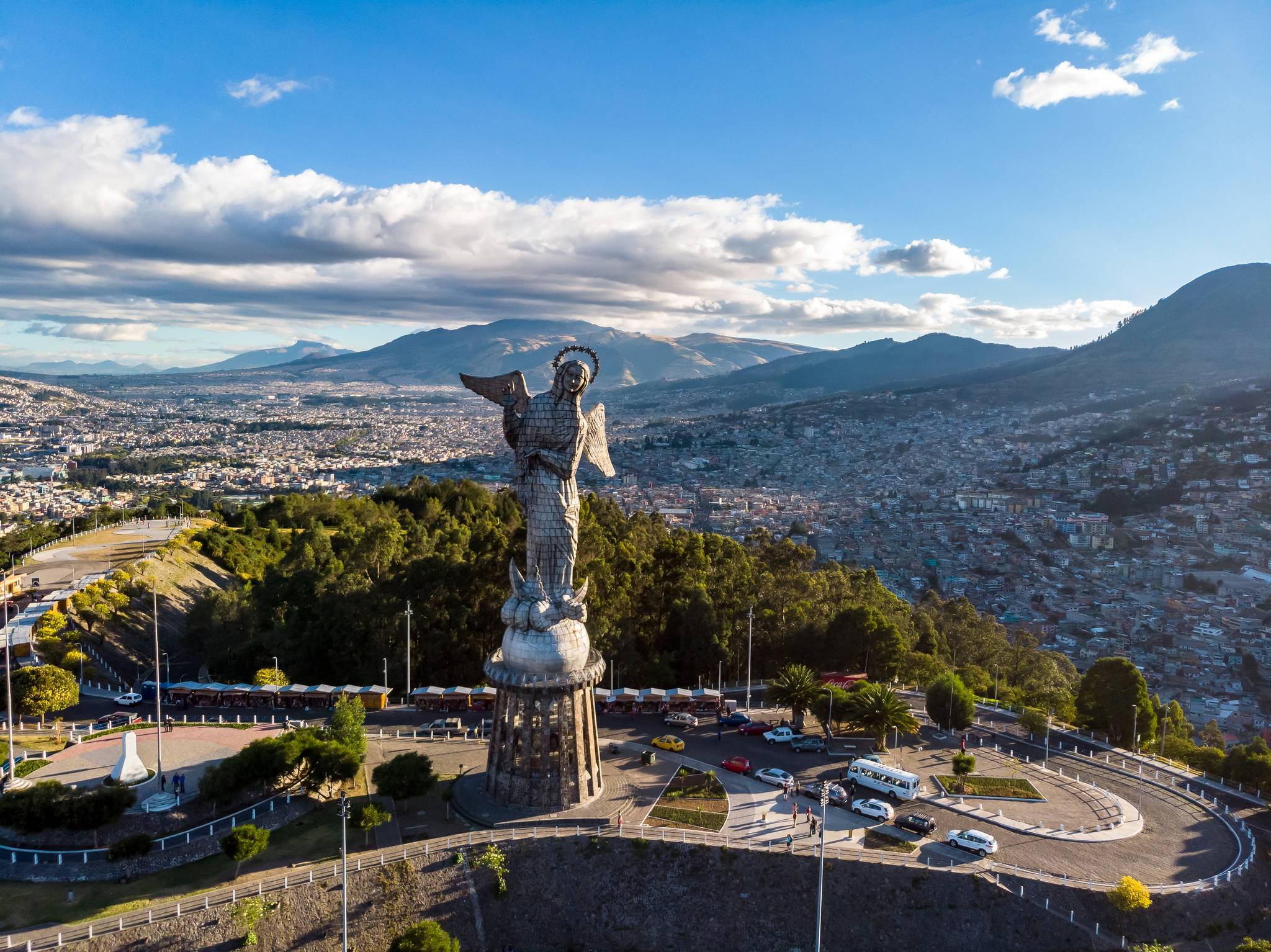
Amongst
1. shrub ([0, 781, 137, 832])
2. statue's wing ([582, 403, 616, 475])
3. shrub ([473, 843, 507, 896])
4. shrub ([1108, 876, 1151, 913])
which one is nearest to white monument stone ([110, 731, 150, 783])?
shrub ([0, 781, 137, 832])

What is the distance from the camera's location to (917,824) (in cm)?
2433

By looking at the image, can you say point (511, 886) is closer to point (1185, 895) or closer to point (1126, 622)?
point (1185, 895)

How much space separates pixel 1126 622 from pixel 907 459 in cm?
6510

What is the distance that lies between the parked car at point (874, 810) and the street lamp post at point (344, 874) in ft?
51.6

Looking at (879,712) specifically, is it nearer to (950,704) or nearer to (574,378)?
(950,704)

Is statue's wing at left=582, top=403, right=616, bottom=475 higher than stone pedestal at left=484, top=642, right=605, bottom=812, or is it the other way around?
statue's wing at left=582, top=403, right=616, bottom=475

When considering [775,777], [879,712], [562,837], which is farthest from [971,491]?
[562,837]

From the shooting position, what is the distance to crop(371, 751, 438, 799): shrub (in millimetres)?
23562

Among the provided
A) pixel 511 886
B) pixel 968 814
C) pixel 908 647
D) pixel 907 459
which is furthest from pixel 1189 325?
pixel 511 886

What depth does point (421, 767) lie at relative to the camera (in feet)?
78.6

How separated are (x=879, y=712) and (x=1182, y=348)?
509ft

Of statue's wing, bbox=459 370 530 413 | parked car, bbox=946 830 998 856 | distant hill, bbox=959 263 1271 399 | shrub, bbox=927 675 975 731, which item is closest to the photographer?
parked car, bbox=946 830 998 856

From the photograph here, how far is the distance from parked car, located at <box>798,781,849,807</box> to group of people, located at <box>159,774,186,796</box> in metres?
19.8

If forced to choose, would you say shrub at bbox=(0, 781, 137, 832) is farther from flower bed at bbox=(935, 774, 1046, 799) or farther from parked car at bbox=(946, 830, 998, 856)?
flower bed at bbox=(935, 774, 1046, 799)
